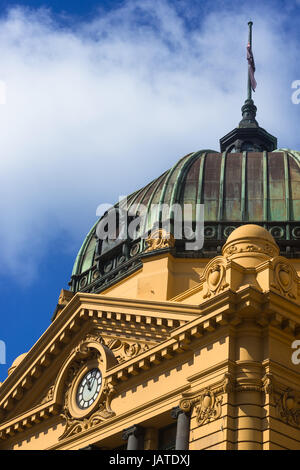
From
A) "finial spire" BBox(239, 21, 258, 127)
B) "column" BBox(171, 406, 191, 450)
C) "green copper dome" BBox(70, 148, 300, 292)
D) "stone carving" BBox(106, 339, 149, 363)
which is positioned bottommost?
"column" BBox(171, 406, 191, 450)

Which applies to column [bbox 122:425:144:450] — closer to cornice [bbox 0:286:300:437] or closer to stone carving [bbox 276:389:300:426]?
cornice [bbox 0:286:300:437]

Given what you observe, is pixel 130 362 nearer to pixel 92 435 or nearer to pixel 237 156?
pixel 92 435

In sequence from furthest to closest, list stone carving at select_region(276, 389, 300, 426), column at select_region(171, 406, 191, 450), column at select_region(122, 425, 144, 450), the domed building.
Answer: column at select_region(122, 425, 144, 450) < column at select_region(171, 406, 191, 450) < the domed building < stone carving at select_region(276, 389, 300, 426)

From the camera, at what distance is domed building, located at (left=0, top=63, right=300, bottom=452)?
28344 millimetres

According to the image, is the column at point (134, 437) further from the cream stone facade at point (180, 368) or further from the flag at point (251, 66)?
the flag at point (251, 66)

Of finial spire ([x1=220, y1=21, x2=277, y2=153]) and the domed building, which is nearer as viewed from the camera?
the domed building

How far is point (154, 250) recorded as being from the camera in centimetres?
4166

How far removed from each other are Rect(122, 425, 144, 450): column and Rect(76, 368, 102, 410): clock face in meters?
2.81

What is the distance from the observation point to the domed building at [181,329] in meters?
28.3

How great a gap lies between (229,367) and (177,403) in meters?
2.73

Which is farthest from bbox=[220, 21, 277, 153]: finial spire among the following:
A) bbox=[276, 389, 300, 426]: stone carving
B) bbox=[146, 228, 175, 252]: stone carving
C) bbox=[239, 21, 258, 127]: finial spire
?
bbox=[276, 389, 300, 426]: stone carving

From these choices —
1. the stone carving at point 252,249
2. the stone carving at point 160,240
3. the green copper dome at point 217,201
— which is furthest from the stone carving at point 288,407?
the stone carving at point 160,240

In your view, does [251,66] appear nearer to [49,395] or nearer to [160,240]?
[160,240]

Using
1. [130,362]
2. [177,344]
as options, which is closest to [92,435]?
[130,362]
